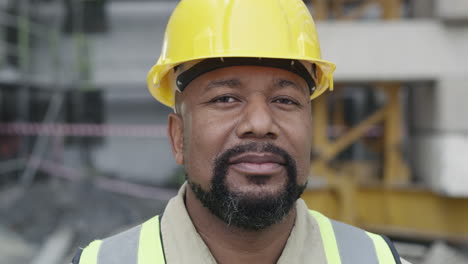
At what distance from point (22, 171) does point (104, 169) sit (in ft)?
5.71

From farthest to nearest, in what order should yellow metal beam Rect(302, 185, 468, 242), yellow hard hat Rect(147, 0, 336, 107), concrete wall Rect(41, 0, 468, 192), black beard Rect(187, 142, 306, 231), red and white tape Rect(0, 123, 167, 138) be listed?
red and white tape Rect(0, 123, 167, 138), yellow metal beam Rect(302, 185, 468, 242), concrete wall Rect(41, 0, 468, 192), yellow hard hat Rect(147, 0, 336, 107), black beard Rect(187, 142, 306, 231)

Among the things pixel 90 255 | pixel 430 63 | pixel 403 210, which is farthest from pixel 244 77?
pixel 403 210

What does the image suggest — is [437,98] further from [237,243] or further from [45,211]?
[45,211]

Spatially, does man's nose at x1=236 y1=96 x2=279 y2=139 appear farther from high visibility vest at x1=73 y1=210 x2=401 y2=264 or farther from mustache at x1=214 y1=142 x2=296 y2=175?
high visibility vest at x1=73 y1=210 x2=401 y2=264

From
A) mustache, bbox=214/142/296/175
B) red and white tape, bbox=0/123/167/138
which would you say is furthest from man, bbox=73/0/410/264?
red and white tape, bbox=0/123/167/138

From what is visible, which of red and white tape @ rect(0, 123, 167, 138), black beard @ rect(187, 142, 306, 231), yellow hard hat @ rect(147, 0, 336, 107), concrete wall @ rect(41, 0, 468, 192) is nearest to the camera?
black beard @ rect(187, 142, 306, 231)

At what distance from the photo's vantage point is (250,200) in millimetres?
1464

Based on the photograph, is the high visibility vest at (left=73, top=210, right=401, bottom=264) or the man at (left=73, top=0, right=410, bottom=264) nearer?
the man at (left=73, top=0, right=410, bottom=264)

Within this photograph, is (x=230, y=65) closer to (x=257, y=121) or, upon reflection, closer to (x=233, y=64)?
(x=233, y=64)

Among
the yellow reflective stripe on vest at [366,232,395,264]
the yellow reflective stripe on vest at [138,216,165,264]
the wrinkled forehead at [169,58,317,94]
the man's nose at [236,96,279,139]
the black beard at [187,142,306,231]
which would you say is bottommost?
the yellow reflective stripe on vest at [366,232,395,264]

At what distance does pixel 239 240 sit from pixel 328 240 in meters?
0.35

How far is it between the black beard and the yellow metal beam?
14.3 feet

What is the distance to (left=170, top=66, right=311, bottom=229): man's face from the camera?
148 cm

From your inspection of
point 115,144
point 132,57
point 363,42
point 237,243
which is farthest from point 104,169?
point 237,243
